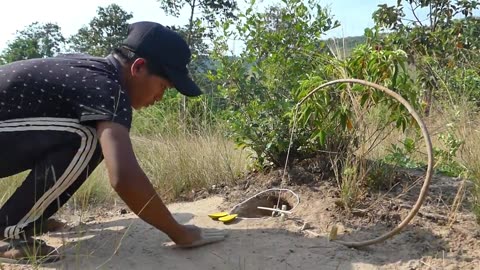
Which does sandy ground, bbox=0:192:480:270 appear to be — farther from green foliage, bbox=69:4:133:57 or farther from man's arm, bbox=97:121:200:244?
green foliage, bbox=69:4:133:57

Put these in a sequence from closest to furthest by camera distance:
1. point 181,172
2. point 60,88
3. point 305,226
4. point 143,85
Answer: point 60,88, point 143,85, point 305,226, point 181,172

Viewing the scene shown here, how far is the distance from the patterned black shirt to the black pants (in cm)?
5

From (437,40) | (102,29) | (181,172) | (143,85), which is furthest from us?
(102,29)

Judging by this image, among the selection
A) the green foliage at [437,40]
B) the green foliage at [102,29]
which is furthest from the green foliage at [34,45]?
the green foliage at [437,40]

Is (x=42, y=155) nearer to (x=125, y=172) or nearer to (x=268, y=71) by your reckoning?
(x=125, y=172)

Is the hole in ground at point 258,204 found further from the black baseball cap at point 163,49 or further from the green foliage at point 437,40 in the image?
the green foliage at point 437,40

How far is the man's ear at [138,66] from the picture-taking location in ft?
7.80

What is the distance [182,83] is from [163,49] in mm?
180

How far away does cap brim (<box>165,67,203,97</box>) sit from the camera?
2412 mm

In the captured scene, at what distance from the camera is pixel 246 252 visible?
8.38 feet

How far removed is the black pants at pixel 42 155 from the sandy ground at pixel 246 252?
20cm

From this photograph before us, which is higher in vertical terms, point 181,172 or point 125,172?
point 125,172

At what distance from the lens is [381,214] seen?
9.36 feet

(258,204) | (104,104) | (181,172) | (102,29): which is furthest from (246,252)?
(102,29)
